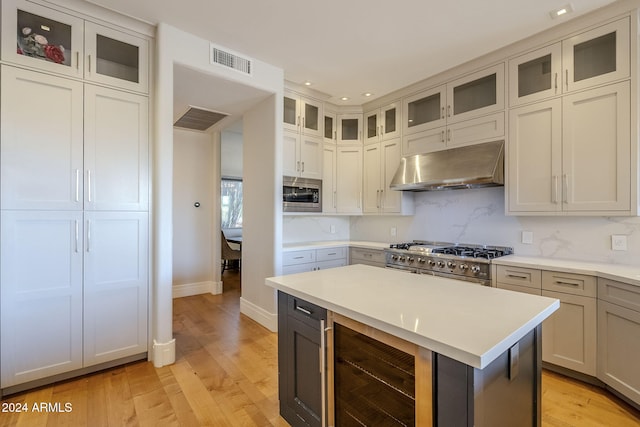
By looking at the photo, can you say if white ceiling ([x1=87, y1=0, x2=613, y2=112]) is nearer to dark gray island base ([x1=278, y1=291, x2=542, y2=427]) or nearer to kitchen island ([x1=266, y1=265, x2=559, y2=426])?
kitchen island ([x1=266, y1=265, x2=559, y2=426])

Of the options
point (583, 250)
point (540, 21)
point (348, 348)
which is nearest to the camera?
point (348, 348)

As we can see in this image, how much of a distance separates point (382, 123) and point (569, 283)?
8.84 ft

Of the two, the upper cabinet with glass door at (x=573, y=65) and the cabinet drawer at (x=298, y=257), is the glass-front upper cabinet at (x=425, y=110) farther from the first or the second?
the cabinet drawer at (x=298, y=257)

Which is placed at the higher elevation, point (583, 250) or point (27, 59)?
point (27, 59)

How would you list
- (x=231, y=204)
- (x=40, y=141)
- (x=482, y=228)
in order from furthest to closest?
1. (x=231, y=204)
2. (x=482, y=228)
3. (x=40, y=141)

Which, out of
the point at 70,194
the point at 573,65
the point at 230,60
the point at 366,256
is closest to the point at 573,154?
the point at 573,65

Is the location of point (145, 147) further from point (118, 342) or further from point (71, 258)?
point (118, 342)

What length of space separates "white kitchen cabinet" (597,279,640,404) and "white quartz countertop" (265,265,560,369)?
3.69 feet

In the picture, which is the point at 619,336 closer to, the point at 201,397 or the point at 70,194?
the point at 201,397

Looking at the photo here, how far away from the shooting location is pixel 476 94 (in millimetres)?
3205

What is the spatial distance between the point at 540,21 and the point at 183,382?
13.2 ft

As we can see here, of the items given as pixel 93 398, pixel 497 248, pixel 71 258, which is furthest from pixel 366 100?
pixel 93 398

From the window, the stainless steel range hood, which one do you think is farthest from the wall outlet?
the window

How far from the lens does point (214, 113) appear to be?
397 cm
